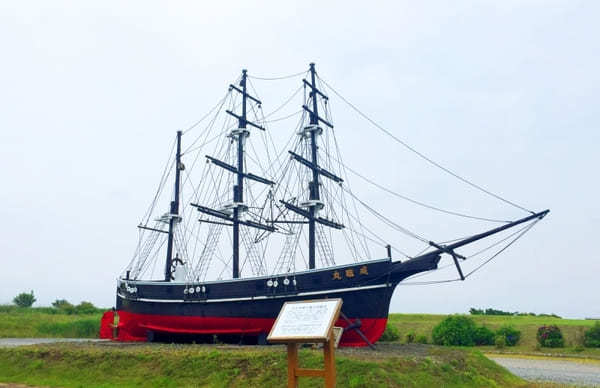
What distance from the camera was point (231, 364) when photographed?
659 inches

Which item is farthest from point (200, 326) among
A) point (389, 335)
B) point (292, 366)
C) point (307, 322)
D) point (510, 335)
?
point (510, 335)

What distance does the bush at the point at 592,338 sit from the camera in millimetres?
31422

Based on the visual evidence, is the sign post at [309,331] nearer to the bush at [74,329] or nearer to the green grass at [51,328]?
the bush at [74,329]

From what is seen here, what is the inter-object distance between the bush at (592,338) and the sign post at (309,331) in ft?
88.7

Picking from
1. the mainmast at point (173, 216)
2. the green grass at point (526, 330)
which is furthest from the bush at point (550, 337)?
the mainmast at point (173, 216)

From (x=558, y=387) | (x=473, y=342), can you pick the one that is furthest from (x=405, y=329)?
(x=558, y=387)

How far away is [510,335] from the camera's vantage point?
3438 centimetres

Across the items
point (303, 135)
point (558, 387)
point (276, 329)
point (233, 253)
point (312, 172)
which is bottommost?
point (558, 387)

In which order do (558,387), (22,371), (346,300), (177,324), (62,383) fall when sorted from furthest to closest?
(177,324), (346,300), (22,371), (62,383), (558,387)

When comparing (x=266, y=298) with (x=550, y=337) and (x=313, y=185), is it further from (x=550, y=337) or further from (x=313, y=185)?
(x=550, y=337)

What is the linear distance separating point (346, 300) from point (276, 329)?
11898 mm

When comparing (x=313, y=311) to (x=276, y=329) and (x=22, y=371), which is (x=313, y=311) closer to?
(x=276, y=329)

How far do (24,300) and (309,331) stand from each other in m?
65.2

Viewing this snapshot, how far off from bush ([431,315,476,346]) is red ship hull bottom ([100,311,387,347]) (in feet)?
38.0
